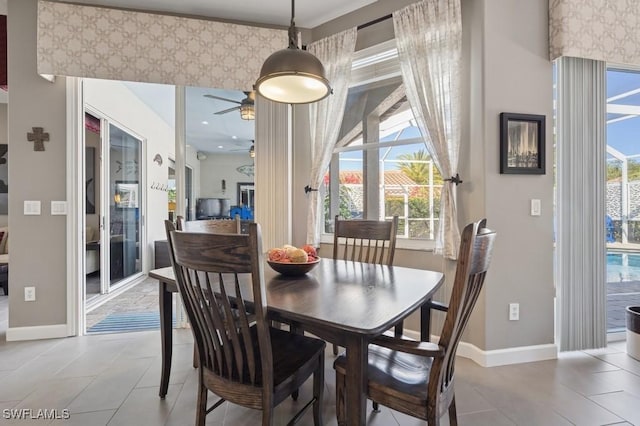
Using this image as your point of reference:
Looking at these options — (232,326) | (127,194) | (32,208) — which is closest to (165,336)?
(232,326)

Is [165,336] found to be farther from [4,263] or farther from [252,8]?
[4,263]

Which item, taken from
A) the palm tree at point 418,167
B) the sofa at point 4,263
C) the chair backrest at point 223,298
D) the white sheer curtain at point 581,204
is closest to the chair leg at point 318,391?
the chair backrest at point 223,298

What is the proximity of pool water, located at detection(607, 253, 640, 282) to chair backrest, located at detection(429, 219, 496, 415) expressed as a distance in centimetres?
249

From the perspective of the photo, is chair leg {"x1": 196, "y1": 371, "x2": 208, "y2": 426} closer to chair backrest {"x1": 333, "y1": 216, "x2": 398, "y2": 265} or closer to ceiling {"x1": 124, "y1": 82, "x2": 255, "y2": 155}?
chair backrest {"x1": 333, "y1": 216, "x2": 398, "y2": 265}

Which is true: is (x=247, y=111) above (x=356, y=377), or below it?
above

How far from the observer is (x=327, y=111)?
10.3 ft

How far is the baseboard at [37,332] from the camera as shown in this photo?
281 centimetres

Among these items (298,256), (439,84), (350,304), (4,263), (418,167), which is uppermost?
(439,84)

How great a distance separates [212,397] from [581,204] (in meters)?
3.02

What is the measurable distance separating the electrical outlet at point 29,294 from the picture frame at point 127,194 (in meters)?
1.87

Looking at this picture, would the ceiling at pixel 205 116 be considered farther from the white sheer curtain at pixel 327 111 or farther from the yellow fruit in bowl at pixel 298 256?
the yellow fruit in bowl at pixel 298 256

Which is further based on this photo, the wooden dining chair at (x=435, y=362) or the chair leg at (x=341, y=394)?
the chair leg at (x=341, y=394)

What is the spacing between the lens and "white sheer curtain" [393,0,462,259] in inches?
98.6
